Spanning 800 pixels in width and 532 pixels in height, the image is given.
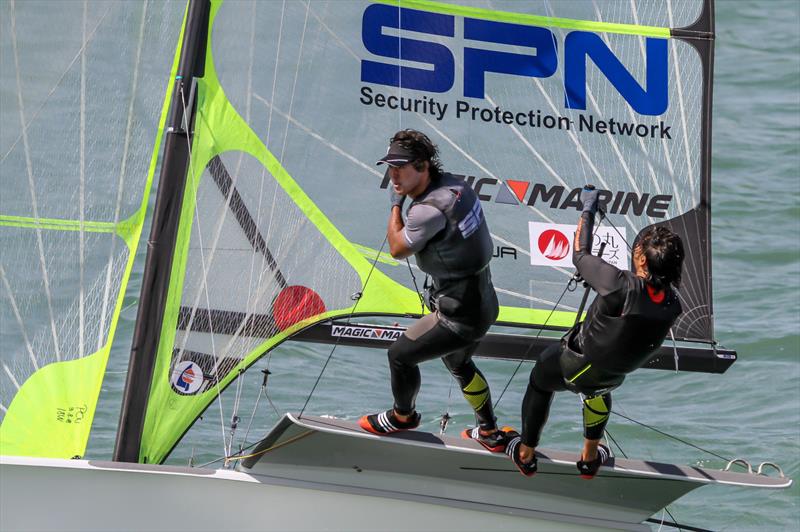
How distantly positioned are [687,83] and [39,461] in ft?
10.8

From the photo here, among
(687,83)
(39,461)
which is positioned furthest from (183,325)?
(687,83)

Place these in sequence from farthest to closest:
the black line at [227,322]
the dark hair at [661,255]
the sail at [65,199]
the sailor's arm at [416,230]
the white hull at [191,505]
Result: the black line at [227,322] → the sail at [65,199] → the white hull at [191,505] → the sailor's arm at [416,230] → the dark hair at [661,255]

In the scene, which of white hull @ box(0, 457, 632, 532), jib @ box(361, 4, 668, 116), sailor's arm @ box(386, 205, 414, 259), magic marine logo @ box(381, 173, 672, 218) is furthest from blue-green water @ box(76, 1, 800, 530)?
jib @ box(361, 4, 668, 116)

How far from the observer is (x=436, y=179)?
438 centimetres

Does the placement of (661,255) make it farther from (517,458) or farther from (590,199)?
(517,458)

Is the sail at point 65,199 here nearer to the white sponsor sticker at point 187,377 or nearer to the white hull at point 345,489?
the white sponsor sticker at point 187,377

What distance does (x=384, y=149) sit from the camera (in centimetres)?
535

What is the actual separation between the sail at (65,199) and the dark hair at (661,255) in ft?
6.56

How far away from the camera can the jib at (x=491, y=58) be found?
5.34 m

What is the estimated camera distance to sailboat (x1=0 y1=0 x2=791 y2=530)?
4.62 metres

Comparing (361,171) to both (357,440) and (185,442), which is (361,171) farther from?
(185,442)

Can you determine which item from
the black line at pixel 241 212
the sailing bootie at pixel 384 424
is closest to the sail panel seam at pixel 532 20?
the black line at pixel 241 212

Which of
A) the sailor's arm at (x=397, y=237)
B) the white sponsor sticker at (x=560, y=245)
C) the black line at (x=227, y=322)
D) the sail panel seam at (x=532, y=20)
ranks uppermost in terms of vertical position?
the sail panel seam at (x=532, y=20)

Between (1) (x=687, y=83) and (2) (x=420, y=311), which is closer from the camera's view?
(2) (x=420, y=311)
